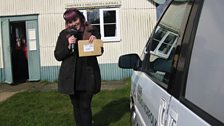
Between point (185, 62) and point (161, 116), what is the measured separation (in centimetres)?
36

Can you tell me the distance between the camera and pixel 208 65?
83.1 inches

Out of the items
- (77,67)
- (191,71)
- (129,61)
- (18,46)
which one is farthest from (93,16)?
(191,71)

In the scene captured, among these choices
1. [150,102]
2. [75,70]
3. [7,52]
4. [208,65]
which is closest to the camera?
[208,65]

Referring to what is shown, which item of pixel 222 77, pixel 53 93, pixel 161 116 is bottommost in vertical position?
pixel 53 93

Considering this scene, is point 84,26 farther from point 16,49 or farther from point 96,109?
point 16,49

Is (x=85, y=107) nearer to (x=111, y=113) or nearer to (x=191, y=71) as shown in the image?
(x=111, y=113)

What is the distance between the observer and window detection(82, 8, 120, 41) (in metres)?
15.1

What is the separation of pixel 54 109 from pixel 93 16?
5951 mm

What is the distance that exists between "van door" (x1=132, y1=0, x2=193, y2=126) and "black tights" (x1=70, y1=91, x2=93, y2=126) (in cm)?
216

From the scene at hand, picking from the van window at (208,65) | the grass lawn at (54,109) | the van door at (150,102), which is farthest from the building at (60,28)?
the van window at (208,65)

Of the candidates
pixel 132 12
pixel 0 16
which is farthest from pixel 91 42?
pixel 0 16

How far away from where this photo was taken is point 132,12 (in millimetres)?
15094

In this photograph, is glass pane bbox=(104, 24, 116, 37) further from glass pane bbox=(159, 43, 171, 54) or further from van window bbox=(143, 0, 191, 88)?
glass pane bbox=(159, 43, 171, 54)

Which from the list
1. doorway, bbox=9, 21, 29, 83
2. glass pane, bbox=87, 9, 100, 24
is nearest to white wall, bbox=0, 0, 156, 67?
glass pane, bbox=87, 9, 100, 24
